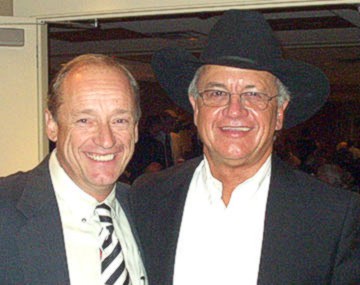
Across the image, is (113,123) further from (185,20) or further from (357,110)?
(357,110)

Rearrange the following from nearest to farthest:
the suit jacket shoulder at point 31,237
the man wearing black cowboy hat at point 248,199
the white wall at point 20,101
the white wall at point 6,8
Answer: the suit jacket shoulder at point 31,237, the man wearing black cowboy hat at point 248,199, the white wall at point 20,101, the white wall at point 6,8

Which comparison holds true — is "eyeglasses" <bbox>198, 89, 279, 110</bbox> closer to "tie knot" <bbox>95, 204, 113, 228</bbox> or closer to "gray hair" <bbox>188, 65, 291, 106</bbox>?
"gray hair" <bbox>188, 65, 291, 106</bbox>

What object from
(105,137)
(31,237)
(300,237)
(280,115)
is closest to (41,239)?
(31,237)

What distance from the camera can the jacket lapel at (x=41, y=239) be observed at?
175 centimetres

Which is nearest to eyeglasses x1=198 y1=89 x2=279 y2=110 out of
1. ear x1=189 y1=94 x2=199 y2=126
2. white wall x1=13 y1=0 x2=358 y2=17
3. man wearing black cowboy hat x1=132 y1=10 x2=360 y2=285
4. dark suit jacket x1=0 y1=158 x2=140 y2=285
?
man wearing black cowboy hat x1=132 y1=10 x2=360 y2=285

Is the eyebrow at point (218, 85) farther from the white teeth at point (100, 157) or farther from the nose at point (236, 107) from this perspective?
the white teeth at point (100, 157)

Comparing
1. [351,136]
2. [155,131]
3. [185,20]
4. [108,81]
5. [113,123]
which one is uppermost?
[185,20]

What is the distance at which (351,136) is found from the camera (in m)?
19.8

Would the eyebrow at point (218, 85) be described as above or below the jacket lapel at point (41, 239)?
above

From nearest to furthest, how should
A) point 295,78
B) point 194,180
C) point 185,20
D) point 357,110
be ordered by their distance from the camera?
point 295,78, point 194,180, point 185,20, point 357,110

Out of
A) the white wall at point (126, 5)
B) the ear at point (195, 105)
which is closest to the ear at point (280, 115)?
the ear at point (195, 105)

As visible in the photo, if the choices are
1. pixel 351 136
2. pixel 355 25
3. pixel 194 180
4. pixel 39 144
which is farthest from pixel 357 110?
pixel 194 180

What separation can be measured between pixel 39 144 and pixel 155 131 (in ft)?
7.87

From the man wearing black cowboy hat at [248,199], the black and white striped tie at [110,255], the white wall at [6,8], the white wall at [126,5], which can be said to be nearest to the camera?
the black and white striped tie at [110,255]
